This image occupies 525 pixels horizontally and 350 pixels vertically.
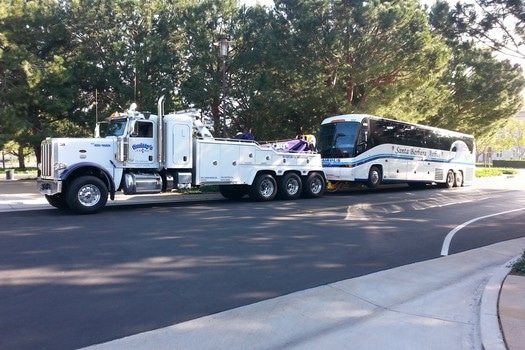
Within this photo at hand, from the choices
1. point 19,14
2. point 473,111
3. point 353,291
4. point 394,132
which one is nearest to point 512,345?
point 353,291

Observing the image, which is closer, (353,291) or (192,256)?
(353,291)

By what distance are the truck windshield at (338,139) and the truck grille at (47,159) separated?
40.7 ft

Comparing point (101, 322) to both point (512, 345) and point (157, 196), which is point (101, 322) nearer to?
point (512, 345)

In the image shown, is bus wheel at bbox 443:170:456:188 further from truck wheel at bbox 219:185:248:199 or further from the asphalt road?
truck wheel at bbox 219:185:248:199

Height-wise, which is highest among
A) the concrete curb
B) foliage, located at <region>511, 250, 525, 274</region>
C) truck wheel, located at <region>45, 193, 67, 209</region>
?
truck wheel, located at <region>45, 193, 67, 209</region>

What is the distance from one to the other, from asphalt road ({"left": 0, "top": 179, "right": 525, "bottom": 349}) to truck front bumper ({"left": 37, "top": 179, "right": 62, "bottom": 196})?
693 millimetres

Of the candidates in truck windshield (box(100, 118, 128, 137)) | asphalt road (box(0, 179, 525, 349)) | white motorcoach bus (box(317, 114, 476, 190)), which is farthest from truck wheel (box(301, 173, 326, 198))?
truck windshield (box(100, 118, 128, 137))

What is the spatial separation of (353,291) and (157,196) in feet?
44.0

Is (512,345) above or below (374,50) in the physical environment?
below

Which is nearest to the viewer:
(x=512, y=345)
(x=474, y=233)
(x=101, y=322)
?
(x=512, y=345)

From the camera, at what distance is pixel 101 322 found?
198 inches

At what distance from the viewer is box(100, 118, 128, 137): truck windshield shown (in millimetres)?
14397

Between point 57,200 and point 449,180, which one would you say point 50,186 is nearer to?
point 57,200

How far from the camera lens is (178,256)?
797cm
